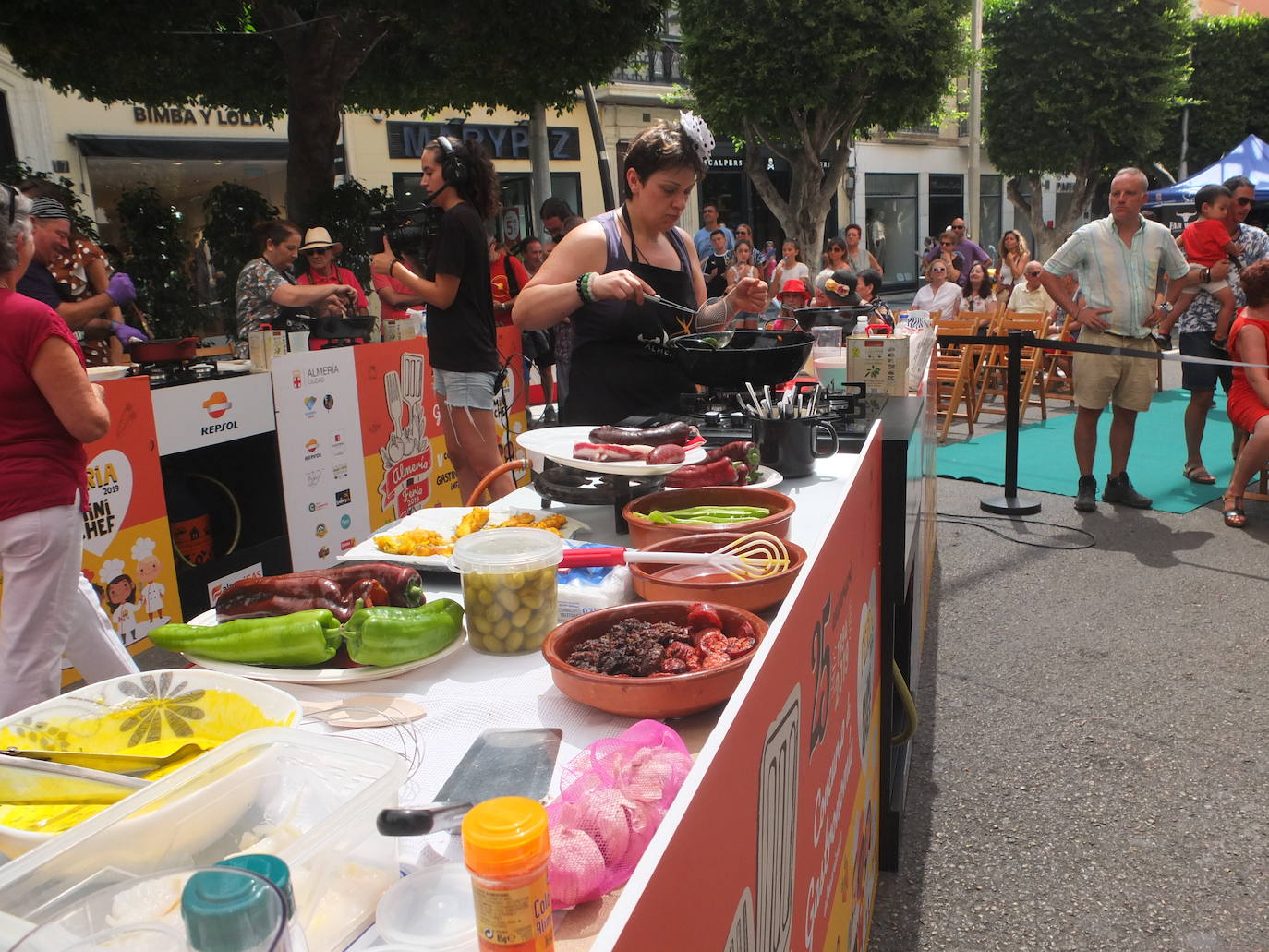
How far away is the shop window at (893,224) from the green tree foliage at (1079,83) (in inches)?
169

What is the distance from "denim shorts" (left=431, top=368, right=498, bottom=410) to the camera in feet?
16.1

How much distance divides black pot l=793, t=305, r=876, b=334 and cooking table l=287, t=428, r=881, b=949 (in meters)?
2.25

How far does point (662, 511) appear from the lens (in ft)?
6.94

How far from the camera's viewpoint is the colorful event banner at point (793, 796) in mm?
878

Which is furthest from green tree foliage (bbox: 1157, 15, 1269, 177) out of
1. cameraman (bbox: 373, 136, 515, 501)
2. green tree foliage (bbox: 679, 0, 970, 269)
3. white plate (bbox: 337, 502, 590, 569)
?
white plate (bbox: 337, 502, 590, 569)

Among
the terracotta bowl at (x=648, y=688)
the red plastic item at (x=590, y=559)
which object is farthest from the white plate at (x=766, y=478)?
the terracotta bowl at (x=648, y=688)

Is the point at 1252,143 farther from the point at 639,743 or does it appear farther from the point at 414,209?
the point at 639,743

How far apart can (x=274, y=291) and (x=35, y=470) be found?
139 inches

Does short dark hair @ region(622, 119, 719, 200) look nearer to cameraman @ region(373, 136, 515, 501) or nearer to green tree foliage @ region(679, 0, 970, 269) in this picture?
cameraman @ region(373, 136, 515, 501)

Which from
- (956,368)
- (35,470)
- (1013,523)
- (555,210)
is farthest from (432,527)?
(956,368)

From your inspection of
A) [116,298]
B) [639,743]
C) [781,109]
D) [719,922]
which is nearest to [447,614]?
[639,743]

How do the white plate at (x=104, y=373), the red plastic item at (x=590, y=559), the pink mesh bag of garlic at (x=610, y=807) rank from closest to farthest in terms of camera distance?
the pink mesh bag of garlic at (x=610, y=807) → the red plastic item at (x=590, y=559) → the white plate at (x=104, y=373)

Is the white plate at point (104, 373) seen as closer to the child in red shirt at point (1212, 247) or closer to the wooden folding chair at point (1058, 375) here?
the child in red shirt at point (1212, 247)

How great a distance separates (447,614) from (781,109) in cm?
1815
